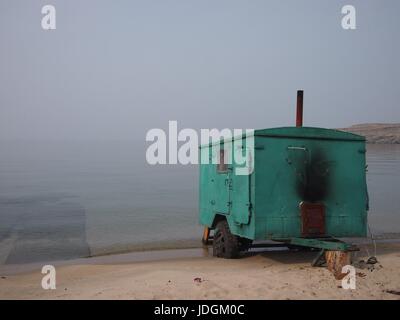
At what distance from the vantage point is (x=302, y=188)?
10.7m

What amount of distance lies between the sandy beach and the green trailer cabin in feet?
2.82

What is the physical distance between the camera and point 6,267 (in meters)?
13.2

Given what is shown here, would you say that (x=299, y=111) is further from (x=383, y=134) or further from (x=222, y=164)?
(x=383, y=134)

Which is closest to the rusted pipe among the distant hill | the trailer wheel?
the trailer wheel

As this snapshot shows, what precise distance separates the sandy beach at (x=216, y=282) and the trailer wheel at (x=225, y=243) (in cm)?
33

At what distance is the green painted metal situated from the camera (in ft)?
34.3

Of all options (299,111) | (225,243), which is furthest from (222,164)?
(299,111)

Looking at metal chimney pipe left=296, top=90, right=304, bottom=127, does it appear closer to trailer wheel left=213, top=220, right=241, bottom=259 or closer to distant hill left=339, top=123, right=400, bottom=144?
trailer wheel left=213, top=220, right=241, bottom=259

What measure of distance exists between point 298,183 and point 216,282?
3397mm

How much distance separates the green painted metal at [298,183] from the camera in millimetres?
10461
